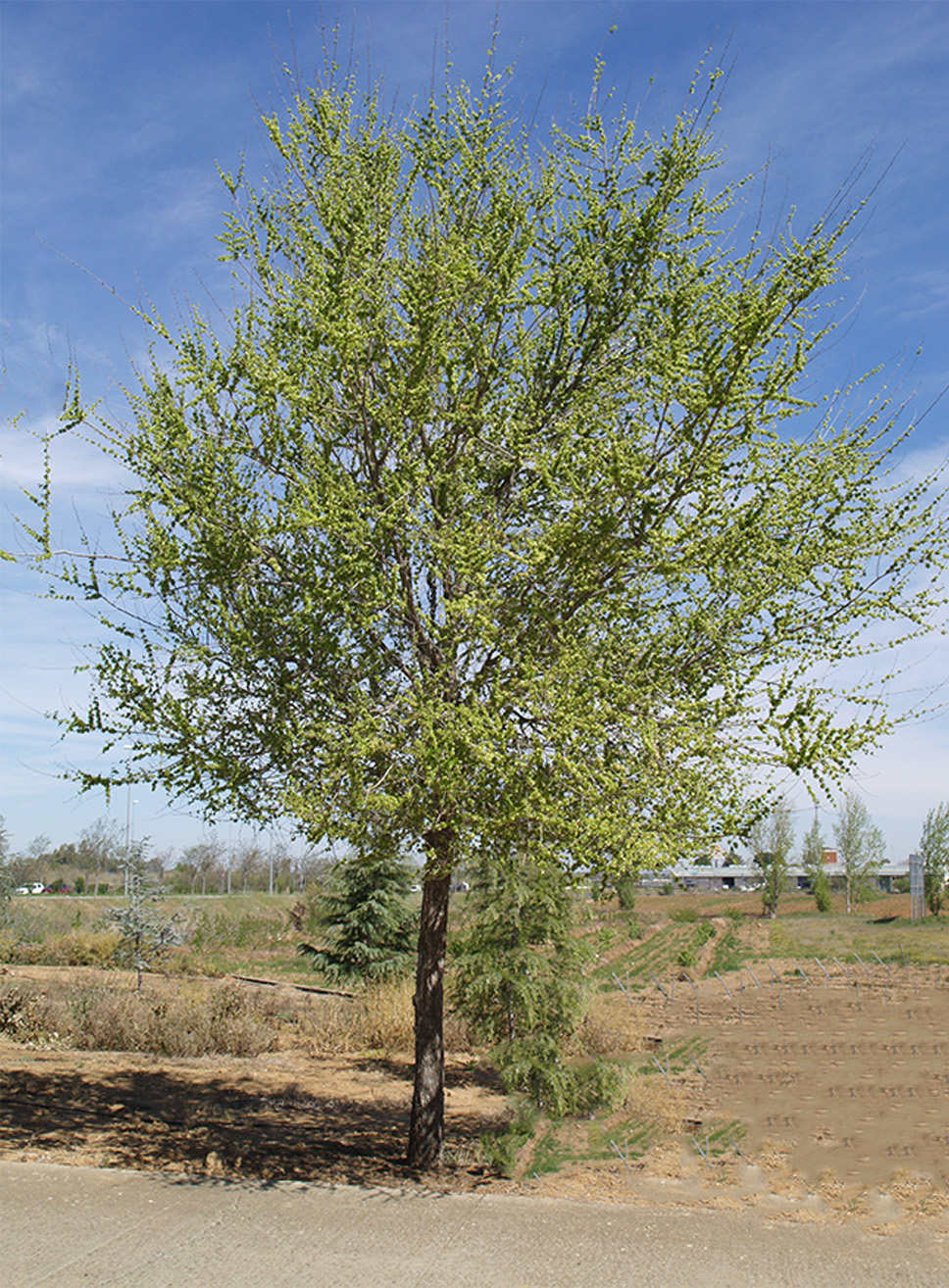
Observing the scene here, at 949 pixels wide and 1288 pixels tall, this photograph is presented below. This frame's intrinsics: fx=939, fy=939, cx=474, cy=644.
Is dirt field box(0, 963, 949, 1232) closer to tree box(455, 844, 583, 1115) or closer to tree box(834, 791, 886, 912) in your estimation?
tree box(455, 844, 583, 1115)

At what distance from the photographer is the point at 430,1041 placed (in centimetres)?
770

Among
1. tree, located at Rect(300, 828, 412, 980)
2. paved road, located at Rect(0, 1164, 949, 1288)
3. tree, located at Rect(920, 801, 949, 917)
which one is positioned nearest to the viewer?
paved road, located at Rect(0, 1164, 949, 1288)

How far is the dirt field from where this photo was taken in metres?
7.58

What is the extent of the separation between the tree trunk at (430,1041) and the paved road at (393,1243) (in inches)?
53.6

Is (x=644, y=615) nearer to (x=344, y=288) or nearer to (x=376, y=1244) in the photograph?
(x=344, y=288)

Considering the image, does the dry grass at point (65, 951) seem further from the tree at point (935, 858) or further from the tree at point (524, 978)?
the tree at point (935, 858)

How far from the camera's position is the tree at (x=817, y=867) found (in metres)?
47.7

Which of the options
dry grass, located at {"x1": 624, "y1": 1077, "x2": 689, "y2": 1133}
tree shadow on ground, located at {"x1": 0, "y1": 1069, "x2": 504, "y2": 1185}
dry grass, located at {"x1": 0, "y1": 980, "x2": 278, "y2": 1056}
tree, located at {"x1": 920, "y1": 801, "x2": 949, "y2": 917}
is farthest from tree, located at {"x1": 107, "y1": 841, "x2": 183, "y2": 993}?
tree, located at {"x1": 920, "y1": 801, "x2": 949, "y2": 917}

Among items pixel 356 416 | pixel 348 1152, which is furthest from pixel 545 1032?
pixel 356 416

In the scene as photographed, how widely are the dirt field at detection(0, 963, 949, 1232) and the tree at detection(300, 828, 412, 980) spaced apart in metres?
3.80

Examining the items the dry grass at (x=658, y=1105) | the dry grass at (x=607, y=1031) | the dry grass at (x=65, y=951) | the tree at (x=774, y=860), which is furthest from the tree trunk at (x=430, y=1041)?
the tree at (x=774, y=860)

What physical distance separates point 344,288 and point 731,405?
8.80 feet

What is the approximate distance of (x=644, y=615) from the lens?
6.91m

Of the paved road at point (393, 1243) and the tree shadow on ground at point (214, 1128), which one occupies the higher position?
→ the paved road at point (393, 1243)
